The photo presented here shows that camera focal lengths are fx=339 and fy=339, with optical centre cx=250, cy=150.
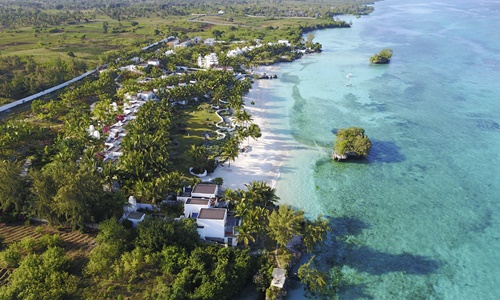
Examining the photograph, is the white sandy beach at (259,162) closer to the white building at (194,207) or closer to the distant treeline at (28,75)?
the white building at (194,207)

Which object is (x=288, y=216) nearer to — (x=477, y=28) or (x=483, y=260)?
(x=483, y=260)

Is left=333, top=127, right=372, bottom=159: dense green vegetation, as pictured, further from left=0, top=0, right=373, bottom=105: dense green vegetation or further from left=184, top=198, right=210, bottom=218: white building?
left=0, top=0, right=373, bottom=105: dense green vegetation

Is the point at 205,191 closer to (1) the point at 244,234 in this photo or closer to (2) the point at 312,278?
(1) the point at 244,234

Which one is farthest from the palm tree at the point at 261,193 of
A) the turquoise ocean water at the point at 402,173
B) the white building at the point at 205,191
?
the turquoise ocean water at the point at 402,173

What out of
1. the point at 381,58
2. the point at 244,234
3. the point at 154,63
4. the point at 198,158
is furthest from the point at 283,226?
the point at 381,58

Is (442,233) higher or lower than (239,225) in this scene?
lower

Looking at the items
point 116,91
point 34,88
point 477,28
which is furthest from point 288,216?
point 477,28
